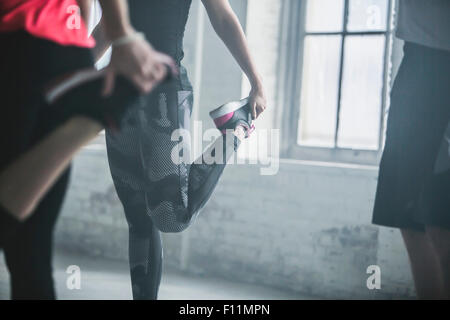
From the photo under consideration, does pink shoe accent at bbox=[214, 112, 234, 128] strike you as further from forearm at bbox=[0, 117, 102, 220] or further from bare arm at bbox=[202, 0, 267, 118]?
forearm at bbox=[0, 117, 102, 220]

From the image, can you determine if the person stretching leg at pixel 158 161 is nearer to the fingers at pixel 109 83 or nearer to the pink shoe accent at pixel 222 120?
the pink shoe accent at pixel 222 120

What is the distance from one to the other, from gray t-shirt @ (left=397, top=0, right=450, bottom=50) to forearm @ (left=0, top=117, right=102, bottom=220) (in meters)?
0.96

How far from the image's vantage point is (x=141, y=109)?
148 centimetres

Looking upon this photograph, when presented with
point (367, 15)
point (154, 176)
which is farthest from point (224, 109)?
point (367, 15)

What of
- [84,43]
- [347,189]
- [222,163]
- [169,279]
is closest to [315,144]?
[347,189]

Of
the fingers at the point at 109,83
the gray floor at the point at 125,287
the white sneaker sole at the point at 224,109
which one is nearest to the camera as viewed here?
Result: the fingers at the point at 109,83

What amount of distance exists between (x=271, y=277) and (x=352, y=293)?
0.44 metres

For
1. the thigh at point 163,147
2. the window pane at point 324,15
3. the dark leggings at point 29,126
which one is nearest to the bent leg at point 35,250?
the dark leggings at point 29,126

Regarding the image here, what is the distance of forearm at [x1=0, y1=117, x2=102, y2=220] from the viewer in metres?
0.90

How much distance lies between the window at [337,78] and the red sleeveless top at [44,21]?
2.19 metres

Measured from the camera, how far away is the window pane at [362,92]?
2961 mm

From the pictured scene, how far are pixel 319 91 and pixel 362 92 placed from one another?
0.24m

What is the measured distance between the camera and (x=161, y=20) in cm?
149

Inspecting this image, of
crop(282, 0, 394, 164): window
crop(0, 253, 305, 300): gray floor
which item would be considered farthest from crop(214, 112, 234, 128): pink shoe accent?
crop(282, 0, 394, 164): window
